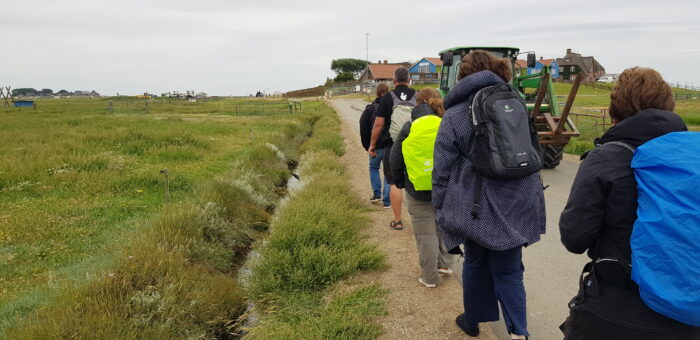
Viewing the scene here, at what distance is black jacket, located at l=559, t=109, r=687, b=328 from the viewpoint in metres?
1.90

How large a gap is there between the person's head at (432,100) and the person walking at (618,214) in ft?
6.80

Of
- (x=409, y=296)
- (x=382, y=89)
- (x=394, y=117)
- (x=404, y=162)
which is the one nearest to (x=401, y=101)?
(x=394, y=117)

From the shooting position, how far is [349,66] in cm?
10388

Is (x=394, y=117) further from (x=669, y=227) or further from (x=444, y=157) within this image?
(x=669, y=227)

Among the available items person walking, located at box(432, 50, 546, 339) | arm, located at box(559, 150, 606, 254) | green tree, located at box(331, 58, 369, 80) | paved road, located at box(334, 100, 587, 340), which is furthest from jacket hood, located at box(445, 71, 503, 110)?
green tree, located at box(331, 58, 369, 80)

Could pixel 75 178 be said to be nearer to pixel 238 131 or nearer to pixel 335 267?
pixel 335 267

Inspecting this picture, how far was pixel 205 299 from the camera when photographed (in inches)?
173

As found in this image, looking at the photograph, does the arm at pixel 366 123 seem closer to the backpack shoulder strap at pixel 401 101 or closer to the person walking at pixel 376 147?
the person walking at pixel 376 147

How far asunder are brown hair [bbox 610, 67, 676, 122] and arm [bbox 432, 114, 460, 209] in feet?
3.13

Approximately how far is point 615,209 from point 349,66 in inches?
4122

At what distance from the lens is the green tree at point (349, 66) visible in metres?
103

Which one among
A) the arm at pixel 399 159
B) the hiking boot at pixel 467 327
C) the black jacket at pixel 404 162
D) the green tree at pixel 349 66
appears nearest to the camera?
Answer: the hiking boot at pixel 467 327

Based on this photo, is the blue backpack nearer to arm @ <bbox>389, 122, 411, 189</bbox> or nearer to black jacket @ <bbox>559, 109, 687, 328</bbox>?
black jacket @ <bbox>559, 109, 687, 328</bbox>

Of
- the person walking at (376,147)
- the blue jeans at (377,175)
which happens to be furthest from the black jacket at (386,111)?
the blue jeans at (377,175)
